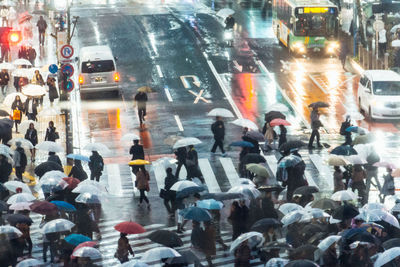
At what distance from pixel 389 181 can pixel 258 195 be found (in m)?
5.10

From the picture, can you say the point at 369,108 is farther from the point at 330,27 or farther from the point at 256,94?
the point at 330,27

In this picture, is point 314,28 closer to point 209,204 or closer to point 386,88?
point 386,88

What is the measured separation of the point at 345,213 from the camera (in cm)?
2248

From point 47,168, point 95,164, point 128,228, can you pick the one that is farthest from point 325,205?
point 95,164

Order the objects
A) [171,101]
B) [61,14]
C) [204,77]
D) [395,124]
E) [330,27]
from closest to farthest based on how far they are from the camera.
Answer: [395,124]
[171,101]
[204,77]
[330,27]
[61,14]

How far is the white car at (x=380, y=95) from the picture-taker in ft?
130

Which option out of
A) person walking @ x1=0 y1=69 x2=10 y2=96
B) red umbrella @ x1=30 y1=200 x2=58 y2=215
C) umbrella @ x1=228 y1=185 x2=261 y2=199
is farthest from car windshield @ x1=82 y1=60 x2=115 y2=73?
red umbrella @ x1=30 y1=200 x2=58 y2=215

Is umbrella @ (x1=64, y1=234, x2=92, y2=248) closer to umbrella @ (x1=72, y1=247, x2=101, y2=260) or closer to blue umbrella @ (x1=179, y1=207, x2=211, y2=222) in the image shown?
umbrella @ (x1=72, y1=247, x2=101, y2=260)

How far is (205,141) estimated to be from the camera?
37.2 meters

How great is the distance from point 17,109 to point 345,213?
19.6m

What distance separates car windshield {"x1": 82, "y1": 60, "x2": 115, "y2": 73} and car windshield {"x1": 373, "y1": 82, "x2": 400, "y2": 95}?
1171 centimetres

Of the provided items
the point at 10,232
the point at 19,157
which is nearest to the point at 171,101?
the point at 19,157

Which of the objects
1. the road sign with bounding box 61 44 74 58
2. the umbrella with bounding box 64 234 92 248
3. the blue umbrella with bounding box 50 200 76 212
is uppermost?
the road sign with bounding box 61 44 74 58

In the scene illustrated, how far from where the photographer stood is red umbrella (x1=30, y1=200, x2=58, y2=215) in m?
23.1
